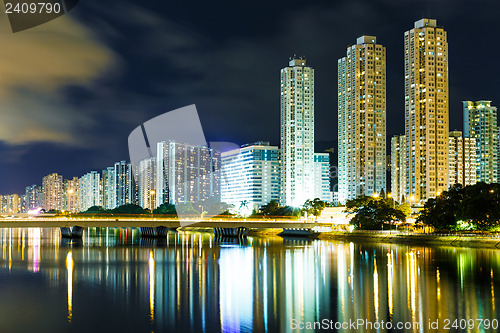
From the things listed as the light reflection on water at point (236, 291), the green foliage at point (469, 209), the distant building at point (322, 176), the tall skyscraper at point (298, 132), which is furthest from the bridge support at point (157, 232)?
the distant building at point (322, 176)

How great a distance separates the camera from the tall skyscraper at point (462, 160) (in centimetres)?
14112

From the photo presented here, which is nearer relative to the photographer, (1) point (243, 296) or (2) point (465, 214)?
(1) point (243, 296)

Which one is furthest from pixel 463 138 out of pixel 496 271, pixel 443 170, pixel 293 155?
pixel 496 271

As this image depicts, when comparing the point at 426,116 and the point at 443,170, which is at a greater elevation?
the point at 426,116

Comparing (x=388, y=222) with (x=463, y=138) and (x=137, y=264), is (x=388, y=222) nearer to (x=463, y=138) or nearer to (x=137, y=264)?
(x=137, y=264)

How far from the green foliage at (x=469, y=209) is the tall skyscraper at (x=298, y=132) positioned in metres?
64.9

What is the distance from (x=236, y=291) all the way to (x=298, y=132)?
10341 cm

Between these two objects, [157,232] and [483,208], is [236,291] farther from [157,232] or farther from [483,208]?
[157,232]

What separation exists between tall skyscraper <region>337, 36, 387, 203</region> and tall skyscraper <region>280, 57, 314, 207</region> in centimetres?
951

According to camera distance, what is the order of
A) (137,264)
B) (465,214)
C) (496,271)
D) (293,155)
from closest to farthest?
(496,271), (137,264), (465,214), (293,155)

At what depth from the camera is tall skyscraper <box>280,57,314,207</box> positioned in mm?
132875

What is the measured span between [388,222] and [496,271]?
44839mm

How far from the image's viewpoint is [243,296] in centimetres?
2964

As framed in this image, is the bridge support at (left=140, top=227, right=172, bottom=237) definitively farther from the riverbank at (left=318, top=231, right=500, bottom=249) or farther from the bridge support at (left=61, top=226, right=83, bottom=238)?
the riverbank at (left=318, top=231, right=500, bottom=249)
